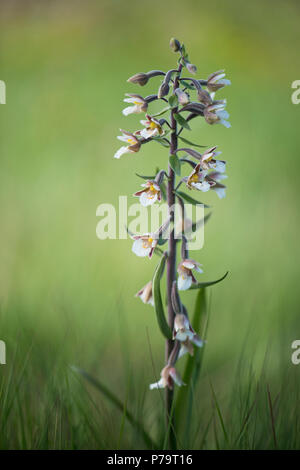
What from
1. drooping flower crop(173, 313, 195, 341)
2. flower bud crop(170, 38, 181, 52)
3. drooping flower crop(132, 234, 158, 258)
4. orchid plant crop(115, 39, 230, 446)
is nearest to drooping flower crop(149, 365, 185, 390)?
orchid plant crop(115, 39, 230, 446)

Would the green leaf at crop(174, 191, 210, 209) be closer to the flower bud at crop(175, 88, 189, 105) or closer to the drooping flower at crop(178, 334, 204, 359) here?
the flower bud at crop(175, 88, 189, 105)

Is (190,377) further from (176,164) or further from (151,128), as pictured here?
(151,128)

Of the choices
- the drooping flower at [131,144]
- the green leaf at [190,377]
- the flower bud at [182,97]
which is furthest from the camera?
the green leaf at [190,377]

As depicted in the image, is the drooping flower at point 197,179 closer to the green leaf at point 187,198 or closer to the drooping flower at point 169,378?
the green leaf at point 187,198

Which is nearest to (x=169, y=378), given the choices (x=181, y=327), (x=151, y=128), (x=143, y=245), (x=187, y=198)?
(x=181, y=327)

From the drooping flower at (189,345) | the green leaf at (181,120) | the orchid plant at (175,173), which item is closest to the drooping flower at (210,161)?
the orchid plant at (175,173)

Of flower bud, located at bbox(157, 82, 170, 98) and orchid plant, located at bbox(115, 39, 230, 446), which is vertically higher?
flower bud, located at bbox(157, 82, 170, 98)
